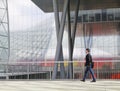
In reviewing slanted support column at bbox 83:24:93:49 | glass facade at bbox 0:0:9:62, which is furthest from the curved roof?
glass facade at bbox 0:0:9:62

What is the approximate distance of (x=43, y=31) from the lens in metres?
55.8

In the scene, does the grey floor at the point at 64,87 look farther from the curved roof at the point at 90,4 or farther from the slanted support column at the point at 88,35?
the slanted support column at the point at 88,35

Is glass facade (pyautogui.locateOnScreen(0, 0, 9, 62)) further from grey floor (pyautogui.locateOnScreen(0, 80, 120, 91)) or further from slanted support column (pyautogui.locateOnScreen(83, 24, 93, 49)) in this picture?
grey floor (pyautogui.locateOnScreen(0, 80, 120, 91))

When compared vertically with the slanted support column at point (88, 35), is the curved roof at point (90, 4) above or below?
above

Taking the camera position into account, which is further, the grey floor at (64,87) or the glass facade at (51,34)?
the glass facade at (51,34)

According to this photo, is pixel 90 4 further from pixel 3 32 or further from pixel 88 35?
pixel 3 32

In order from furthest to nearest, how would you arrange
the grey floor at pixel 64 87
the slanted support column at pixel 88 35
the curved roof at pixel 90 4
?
the slanted support column at pixel 88 35, the curved roof at pixel 90 4, the grey floor at pixel 64 87

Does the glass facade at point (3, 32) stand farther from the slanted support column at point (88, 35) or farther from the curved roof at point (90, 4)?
the slanted support column at point (88, 35)

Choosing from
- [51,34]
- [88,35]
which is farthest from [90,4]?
[51,34]

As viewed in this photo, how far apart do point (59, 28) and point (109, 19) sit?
908 inches

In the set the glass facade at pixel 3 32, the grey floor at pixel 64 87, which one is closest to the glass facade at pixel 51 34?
the glass facade at pixel 3 32

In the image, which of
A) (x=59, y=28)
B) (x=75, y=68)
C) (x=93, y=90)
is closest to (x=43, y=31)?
(x=59, y=28)

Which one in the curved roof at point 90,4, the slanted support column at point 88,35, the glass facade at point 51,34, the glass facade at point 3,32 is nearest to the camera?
the curved roof at point 90,4

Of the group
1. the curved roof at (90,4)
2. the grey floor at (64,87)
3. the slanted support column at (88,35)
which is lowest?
the grey floor at (64,87)
